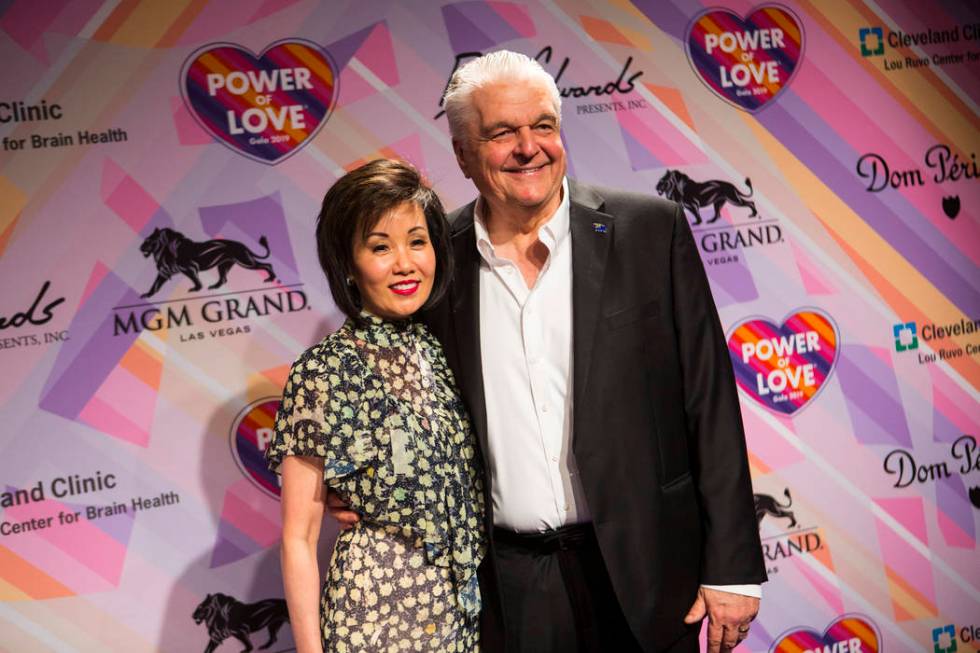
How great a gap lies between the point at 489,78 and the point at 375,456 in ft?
2.98

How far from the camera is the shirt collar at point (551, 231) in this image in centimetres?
228

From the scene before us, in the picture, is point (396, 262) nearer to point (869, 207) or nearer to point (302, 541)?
point (302, 541)

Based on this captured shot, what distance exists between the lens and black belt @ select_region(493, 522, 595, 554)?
7.39 feet

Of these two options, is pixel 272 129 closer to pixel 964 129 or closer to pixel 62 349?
pixel 62 349

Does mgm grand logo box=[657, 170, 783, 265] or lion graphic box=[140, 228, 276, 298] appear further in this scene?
mgm grand logo box=[657, 170, 783, 265]

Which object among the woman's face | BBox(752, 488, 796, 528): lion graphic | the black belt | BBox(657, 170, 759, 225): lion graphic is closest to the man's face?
the woman's face

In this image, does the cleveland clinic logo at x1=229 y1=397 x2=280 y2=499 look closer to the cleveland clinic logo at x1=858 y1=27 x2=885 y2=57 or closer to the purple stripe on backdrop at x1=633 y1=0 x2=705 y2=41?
the purple stripe on backdrop at x1=633 y1=0 x2=705 y2=41

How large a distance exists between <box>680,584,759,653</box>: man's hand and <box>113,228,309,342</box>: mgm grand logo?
1.45 metres

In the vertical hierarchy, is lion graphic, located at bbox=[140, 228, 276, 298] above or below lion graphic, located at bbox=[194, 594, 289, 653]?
above

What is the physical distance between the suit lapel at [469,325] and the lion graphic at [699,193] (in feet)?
3.56

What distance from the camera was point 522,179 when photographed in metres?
2.23

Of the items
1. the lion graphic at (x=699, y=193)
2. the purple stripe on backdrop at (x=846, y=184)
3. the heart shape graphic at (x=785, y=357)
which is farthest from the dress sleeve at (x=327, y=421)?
the purple stripe on backdrop at (x=846, y=184)

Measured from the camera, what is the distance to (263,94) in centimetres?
291

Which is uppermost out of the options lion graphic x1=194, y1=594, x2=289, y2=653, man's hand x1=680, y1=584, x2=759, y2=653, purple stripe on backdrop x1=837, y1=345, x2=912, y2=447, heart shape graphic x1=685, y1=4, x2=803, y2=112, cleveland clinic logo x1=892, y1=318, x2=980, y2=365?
heart shape graphic x1=685, y1=4, x2=803, y2=112
